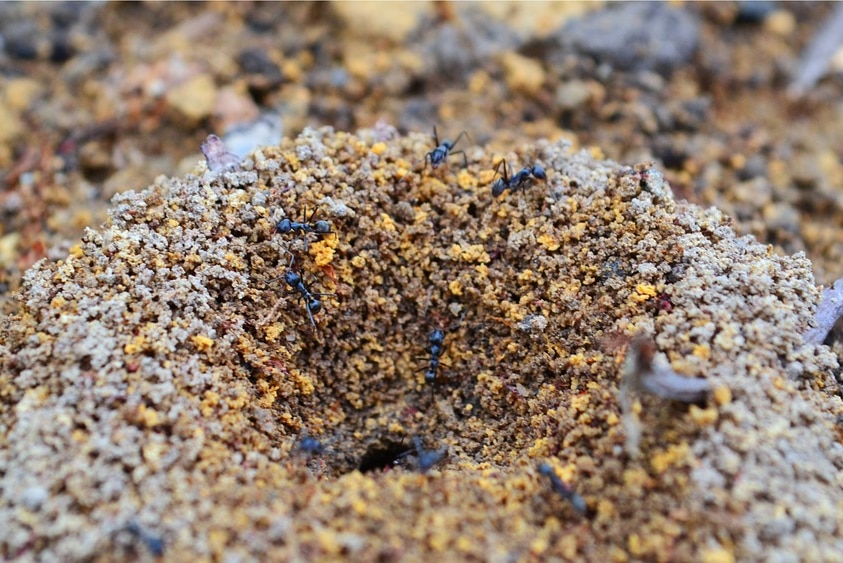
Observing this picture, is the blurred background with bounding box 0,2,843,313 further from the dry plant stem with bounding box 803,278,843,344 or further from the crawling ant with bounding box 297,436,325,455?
the crawling ant with bounding box 297,436,325,455

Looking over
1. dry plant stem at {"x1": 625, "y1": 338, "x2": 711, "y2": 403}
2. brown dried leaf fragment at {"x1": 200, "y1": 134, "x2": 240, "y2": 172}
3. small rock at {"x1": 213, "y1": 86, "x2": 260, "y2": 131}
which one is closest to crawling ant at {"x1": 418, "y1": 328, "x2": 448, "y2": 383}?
dry plant stem at {"x1": 625, "y1": 338, "x2": 711, "y2": 403}

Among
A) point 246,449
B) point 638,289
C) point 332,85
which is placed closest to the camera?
point 246,449

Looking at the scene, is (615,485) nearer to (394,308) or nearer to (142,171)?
(394,308)

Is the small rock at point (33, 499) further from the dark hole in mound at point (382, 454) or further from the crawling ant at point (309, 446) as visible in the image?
the dark hole in mound at point (382, 454)

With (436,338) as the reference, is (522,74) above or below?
above

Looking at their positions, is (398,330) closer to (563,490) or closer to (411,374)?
(411,374)

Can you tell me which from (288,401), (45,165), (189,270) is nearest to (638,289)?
(288,401)

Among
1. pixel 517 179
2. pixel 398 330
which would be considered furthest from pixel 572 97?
pixel 398 330
